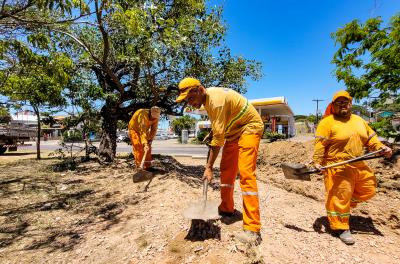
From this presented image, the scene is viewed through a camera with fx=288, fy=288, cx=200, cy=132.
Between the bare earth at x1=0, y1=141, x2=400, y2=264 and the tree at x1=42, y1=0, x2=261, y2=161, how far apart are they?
2.77 m

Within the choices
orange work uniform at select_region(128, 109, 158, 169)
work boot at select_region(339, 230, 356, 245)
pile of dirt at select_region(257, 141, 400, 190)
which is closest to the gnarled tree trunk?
orange work uniform at select_region(128, 109, 158, 169)

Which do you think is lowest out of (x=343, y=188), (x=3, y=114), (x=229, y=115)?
(x=343, y=188)

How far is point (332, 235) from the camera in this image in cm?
331

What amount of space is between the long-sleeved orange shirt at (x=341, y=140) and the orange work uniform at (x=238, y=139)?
30.8 inches

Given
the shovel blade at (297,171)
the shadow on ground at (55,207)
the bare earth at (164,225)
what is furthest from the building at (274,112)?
the shovel blade at (297,171)

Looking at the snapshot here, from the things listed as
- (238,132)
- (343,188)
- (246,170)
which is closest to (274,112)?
(343,188)

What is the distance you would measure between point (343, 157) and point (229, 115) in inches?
53.0

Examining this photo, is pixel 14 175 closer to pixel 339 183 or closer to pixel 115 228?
pixel 115 228

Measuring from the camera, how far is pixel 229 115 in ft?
10.2

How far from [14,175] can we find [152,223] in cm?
592

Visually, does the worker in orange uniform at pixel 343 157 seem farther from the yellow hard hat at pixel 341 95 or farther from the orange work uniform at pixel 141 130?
the orange work uniform at pixel 141 130

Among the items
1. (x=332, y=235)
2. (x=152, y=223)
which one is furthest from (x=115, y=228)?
(x=332, y=235)

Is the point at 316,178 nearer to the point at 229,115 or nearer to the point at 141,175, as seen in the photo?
the point at 141,175

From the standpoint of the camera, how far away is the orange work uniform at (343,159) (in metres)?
3.17
